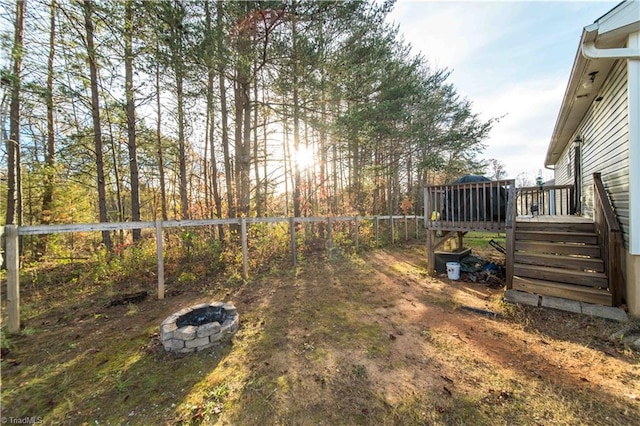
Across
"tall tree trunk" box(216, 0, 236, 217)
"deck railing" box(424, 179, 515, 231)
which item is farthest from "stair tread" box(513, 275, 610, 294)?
"tall tree trunk" box(216, 0, 236, 217)

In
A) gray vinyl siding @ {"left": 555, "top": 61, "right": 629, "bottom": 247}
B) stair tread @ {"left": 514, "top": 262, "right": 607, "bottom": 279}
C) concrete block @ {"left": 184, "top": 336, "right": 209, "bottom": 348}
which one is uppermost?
gray vinyl siding @ {"left": 555, "top": 61, "right": 629, "bottom": 247}

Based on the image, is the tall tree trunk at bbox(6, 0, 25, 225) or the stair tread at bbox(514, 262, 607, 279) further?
the tall tree trunk at bbox(6, 0, 25, 225)

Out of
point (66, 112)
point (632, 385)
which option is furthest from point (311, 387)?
point (66, 112)

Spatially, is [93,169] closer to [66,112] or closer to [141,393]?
[66,112]

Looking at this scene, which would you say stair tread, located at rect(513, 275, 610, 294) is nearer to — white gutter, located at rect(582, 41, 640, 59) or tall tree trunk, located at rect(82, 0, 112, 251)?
white gutter, located at rect(582, 41, 640, 59)

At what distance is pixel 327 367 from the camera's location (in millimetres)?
2568

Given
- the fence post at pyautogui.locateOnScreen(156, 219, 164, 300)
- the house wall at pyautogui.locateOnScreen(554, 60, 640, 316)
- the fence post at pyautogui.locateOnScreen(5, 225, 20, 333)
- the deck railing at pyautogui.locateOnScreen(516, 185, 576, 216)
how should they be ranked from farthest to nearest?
1. the deck railing at pyautogui.locateOnScreen(516, 185, 576, 216)
2. the fence post at pyautogui.locateOnScreen(156, 219, 164, 300)
3. the house wall at pyautogui.locateOnScreen(554, 60, 640, 316)
4. the fence post at pyautogui.locateOnScreen(5, 225, 20, 333)

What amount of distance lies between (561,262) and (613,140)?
93.4 inches

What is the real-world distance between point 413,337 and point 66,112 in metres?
10.0

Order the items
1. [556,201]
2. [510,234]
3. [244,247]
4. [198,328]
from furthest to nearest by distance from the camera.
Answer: [556,201] < [244,247] < [510,234] < [198,328]

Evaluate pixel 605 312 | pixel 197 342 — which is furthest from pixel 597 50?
pixel 197 342

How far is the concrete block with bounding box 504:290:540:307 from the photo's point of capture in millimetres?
4121

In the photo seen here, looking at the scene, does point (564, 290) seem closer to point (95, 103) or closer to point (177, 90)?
point (177, 90)

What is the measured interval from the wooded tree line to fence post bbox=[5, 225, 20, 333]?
3.52 meters
